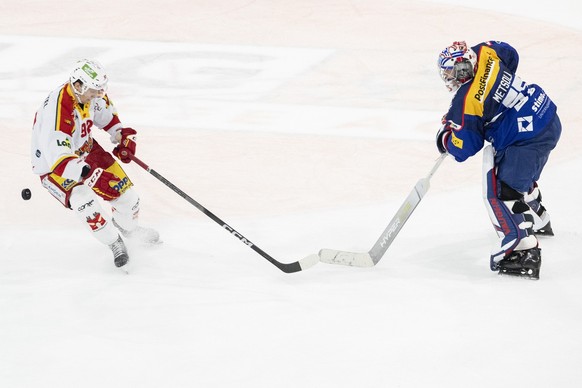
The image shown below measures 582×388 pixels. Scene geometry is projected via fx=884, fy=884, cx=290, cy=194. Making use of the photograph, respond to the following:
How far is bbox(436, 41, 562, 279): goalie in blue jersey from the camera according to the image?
13.7ft

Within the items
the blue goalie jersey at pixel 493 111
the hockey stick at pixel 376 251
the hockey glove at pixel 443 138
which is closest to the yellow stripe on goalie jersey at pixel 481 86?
the blue goalie jersey at pixel 493 111

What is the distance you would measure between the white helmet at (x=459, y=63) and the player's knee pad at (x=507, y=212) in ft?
1.37

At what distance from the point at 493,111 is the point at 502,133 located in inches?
4.8

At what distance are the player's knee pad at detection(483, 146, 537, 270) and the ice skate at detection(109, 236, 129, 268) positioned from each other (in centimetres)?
184


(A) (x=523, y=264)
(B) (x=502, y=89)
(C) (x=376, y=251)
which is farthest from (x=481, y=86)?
(C) (x=376, y=251)

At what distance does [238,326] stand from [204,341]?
0.18 meters

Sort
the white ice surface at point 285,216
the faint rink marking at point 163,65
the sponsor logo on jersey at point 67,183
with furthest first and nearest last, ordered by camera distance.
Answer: the faint rink marking at point 163,65 < the sponsor logo on jersey at point 67,183 < the white ice surface at point 285,216

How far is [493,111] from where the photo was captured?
421 centimetres

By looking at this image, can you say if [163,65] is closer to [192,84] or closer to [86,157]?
[192,84]

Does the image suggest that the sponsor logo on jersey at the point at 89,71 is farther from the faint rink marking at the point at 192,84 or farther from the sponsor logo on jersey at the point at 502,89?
the faint rink marking at the point at 192,84

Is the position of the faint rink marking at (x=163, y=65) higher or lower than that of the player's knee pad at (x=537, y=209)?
lower

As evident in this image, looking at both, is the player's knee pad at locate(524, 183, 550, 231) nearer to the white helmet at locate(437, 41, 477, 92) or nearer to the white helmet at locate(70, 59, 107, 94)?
the white helmet at locate(437, 41, 477, 92)

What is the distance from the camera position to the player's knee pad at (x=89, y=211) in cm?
440

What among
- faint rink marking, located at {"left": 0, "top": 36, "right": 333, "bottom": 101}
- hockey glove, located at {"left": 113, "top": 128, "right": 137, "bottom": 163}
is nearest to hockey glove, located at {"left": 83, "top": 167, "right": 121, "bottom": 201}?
hockey glove, located at {"left": 113, "top": 128, "right": 137, "bottom": 163}
